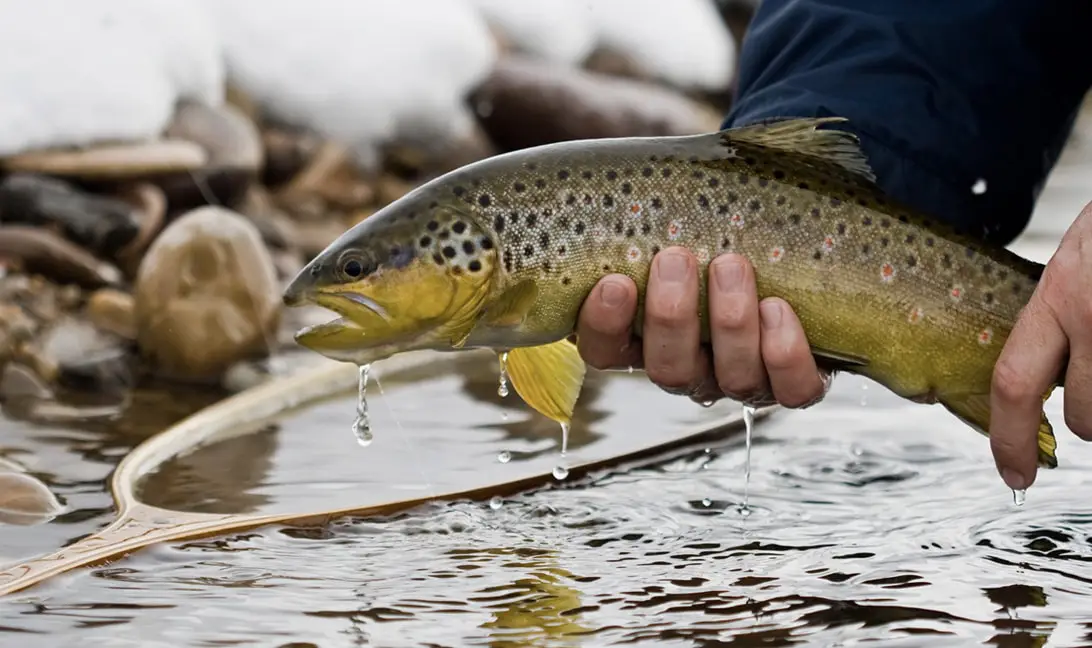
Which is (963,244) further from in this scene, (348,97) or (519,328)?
(348,97)

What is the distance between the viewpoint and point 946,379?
8.43ft

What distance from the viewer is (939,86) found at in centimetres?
296

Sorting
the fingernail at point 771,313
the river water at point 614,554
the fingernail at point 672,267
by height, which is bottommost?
the river water at point 614,554

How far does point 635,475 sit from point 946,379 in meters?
0.75

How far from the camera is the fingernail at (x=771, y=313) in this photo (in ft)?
8.16

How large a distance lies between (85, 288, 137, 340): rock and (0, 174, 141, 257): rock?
0.57 meters

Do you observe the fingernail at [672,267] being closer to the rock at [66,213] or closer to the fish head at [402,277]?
the fish head at [402,277]

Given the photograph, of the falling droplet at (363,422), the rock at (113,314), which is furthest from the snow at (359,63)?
the falling droplet at (363,422)

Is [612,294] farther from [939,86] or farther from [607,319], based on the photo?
[939,86]

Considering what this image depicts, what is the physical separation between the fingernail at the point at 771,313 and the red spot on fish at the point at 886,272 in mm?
159

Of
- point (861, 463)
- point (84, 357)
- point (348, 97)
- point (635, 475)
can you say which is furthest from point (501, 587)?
point (348, 97)

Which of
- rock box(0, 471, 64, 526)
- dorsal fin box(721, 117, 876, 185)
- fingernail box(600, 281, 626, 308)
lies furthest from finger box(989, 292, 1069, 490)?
rock box(0, 471, 64, 526)

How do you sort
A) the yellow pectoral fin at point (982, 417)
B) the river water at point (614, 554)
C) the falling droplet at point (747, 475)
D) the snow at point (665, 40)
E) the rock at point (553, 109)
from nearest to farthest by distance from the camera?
1. the river water at point (614, 554)
2. the yellow pectoral fin at point (982, 417)
3. the falling droplet at point (747, 475)
4. the rock at point (553, 109)
5. the snow at point (665, 40)

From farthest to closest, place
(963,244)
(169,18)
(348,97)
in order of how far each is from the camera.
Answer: (348,97), (169,18), (963,244)
